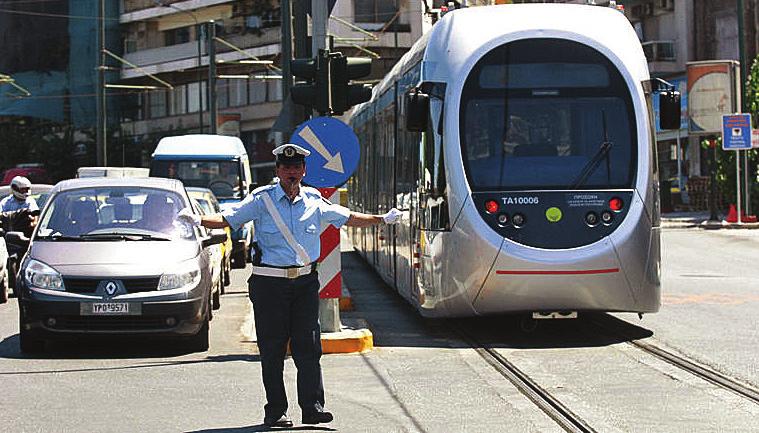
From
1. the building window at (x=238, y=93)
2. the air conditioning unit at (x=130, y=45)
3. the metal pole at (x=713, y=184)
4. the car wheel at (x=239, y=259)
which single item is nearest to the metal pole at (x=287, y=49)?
the car wheel at (x=239, y=259)

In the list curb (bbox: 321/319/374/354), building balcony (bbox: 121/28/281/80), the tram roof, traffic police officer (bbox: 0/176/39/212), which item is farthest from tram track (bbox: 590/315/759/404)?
building balcony (bbox: 121/28/281/80)

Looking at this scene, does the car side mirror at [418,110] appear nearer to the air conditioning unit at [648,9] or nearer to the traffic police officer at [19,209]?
the traffic police officer at [19,209]

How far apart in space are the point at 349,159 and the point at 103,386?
→ 318 cm

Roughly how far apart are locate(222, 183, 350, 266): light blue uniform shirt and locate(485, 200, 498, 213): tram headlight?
445 cm

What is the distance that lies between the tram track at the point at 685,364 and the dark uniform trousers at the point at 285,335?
2980mm

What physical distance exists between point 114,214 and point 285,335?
5.19 meters

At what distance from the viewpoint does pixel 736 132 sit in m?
36.8

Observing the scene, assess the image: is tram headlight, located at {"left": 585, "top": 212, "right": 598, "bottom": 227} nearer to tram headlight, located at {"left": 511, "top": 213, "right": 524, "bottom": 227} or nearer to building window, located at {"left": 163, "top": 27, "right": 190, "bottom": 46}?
tram headlight, located at {"left": 511, "top": 213, "right": 524, "bottom": 227}

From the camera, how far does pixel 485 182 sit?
44.6 ft

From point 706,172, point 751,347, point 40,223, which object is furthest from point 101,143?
point 751,347

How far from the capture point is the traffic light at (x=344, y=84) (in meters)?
13.6

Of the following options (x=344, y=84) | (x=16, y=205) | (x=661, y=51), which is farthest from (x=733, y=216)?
(x=344, y=84)

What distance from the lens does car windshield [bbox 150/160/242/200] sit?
31.5 meters

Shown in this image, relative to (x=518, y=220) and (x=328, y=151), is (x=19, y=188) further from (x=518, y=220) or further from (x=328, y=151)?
(x=518, y=220)
